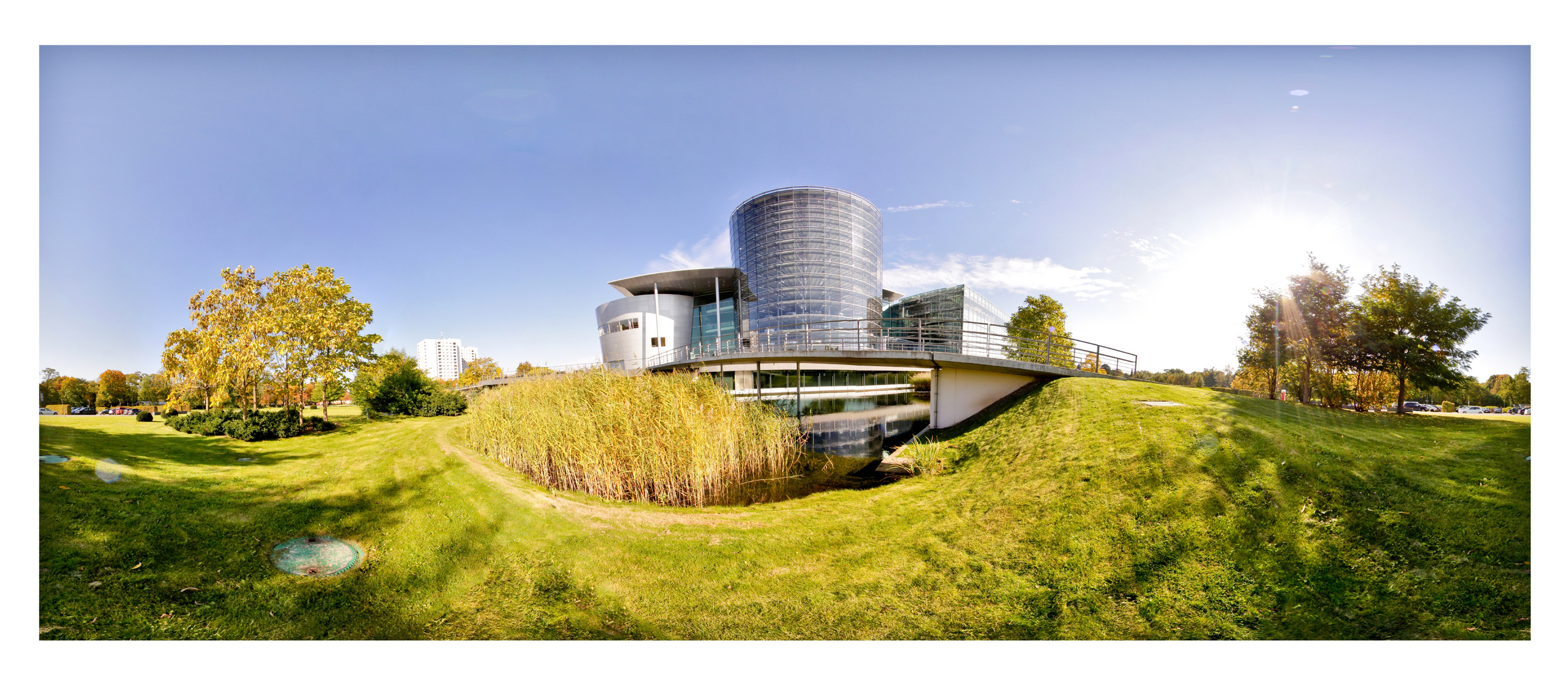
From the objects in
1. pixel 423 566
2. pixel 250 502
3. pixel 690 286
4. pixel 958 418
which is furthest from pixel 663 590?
pixel 690 286

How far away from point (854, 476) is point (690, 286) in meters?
23.9

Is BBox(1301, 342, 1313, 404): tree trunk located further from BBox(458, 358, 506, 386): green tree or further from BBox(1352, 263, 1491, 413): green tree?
BBox(458, 358, 506, 386): green tree

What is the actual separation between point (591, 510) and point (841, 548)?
2947 millimetres

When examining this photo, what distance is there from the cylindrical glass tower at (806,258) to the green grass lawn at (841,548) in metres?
25.3

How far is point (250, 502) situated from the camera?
3.73m

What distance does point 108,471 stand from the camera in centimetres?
351

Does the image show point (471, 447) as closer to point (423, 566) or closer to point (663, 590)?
point (423, 566)

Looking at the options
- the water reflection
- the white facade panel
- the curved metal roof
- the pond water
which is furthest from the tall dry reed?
the curved metal roof

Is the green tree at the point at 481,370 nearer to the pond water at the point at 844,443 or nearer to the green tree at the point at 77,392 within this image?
the pond water at the point at 844,443

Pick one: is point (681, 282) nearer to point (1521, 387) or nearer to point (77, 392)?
point (77, 392)

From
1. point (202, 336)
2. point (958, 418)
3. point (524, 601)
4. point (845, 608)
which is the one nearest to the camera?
point (845, 608)

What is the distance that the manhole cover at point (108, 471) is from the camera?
344cm

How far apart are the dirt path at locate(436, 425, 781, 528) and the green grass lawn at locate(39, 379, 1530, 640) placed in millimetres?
56

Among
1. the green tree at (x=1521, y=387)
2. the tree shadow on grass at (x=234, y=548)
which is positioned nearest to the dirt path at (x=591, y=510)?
the tree shadow on grass at (x=234, y=548)
